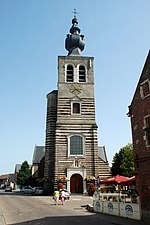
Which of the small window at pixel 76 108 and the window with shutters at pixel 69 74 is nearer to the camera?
the small window at pixel 76 108

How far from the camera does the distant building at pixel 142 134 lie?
13391 mm

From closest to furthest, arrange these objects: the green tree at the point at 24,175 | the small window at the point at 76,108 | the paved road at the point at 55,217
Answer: the paved road at the point at 55,217 < the small window at the point at 76,108 < the green tree at the point at 24,175

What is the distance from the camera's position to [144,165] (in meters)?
13.7

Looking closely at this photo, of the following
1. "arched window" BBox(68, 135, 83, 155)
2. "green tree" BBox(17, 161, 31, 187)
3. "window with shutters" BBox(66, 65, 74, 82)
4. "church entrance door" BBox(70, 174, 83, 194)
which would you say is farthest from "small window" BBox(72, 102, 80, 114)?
"green tree" BBox(17, 161, 31, 187)

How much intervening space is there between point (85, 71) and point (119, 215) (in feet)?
85.6

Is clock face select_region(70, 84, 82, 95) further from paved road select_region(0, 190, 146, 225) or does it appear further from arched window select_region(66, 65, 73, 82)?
paved road select_region(0, 190, 146, 225)

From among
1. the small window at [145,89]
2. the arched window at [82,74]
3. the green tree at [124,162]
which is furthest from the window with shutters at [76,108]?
the small window at [145,89]

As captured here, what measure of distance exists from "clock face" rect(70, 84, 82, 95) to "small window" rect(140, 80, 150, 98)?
20.2 m

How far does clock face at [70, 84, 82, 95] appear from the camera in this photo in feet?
115

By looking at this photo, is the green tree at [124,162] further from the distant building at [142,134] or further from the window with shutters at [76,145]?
the distant building at [142,134]

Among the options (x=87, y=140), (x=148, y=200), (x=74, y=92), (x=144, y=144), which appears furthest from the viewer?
(x=74, y=92)

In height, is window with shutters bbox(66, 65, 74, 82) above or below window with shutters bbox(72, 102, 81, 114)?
above

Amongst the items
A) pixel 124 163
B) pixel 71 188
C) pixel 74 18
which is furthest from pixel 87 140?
pixel 74 18

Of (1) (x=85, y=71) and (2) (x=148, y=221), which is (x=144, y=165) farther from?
(1) (x=85, y=71)
